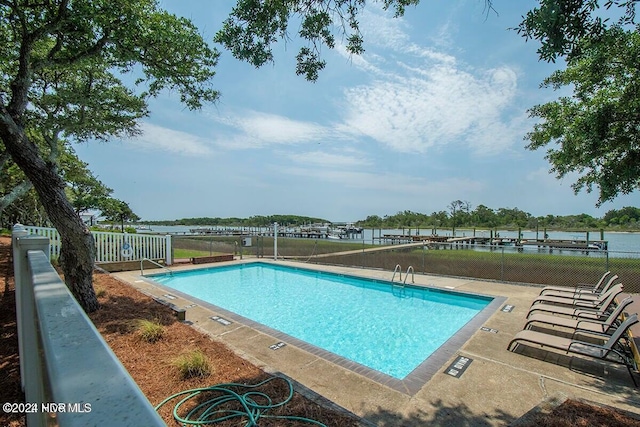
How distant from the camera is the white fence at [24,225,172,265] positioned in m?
11.5

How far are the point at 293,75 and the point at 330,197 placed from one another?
28.3 meters

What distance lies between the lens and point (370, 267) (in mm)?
12930

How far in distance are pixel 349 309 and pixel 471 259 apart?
5.57 m

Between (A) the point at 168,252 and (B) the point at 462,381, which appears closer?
(B) the point at 462,381

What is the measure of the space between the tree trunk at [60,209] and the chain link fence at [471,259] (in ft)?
31.9

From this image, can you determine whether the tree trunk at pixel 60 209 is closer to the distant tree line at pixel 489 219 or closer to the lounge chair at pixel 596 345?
the lounge chair at pixel 596 345

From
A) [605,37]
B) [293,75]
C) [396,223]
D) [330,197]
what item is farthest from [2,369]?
[396,223]

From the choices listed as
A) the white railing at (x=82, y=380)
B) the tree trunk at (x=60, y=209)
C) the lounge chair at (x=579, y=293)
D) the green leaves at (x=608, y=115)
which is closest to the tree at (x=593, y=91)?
the green leaves at (x=608, y=115)

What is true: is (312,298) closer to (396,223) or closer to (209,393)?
(209,393)

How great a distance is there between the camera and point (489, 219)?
160ft

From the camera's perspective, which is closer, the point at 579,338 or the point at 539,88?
the point at 579,338

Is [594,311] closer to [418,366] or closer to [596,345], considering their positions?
[596,345]

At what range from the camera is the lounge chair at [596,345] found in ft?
12.7

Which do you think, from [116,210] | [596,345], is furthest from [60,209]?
[116,210]
